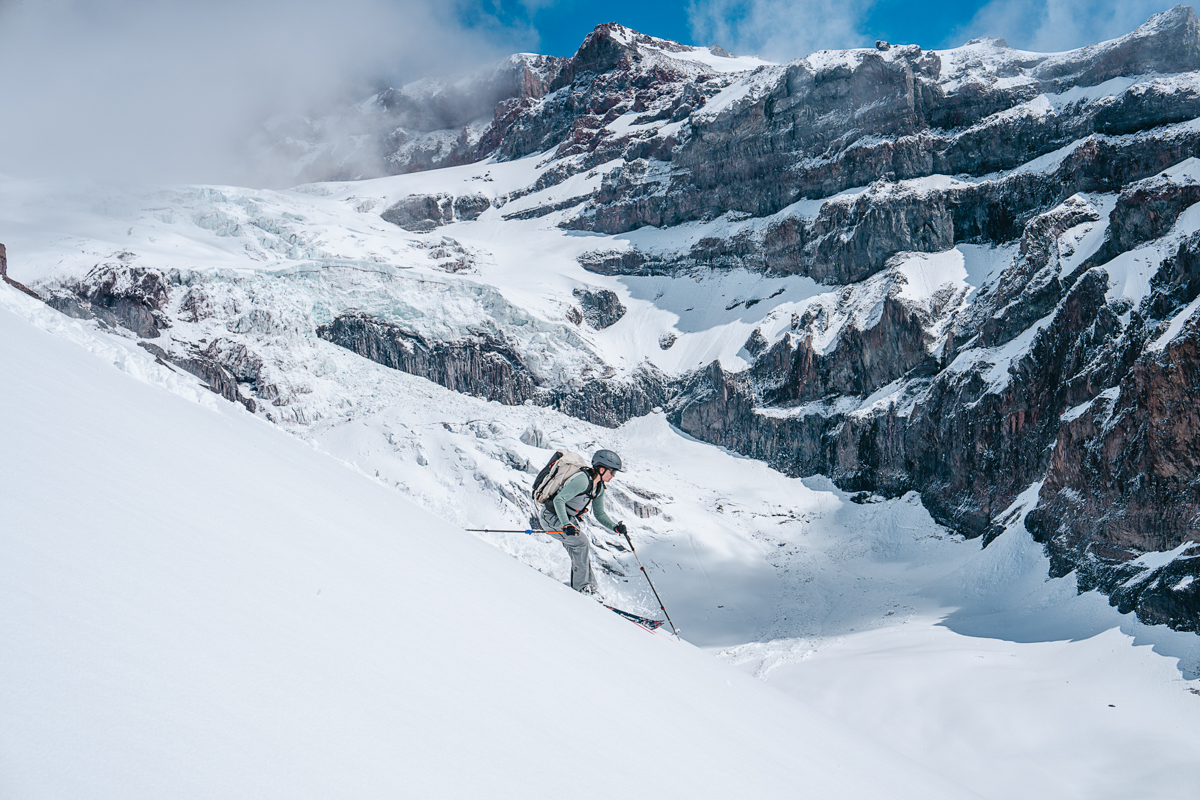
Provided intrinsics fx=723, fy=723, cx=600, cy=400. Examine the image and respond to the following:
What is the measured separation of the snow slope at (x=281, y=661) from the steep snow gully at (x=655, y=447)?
0.02 metres

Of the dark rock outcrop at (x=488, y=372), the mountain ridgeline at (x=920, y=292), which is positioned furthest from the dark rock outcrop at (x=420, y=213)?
the dark rock outcrop at (x=488, y=372)

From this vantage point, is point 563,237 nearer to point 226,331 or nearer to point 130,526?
point 226,331

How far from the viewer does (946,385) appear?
6225 centimetres

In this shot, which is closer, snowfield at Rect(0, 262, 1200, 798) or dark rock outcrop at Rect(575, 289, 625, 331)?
snowfield at Rect(0, 262, 1200, 798)

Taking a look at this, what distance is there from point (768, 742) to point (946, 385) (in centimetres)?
6516

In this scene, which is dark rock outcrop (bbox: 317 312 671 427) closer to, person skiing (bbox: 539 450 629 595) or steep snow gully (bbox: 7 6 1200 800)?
steep snow gully (bbox: 7 6 1200 800)

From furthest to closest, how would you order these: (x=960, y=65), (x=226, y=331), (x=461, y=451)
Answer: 1. (x=960, y=65)
2. (x=226, y=331)
3. (x=461, y=451)

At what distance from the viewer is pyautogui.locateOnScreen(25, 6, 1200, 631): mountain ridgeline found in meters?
38.7

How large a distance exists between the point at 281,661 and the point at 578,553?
7.17 meters

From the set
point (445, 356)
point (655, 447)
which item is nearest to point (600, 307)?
point (445, 356)

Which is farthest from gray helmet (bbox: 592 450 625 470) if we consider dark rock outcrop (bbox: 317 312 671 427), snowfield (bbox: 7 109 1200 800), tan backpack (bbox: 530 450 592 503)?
dark rock outcrop (bbox: 317 312 671 427)

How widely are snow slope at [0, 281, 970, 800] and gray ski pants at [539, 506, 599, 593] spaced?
13.2 ft

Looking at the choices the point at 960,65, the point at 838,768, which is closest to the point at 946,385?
the point at 960,65

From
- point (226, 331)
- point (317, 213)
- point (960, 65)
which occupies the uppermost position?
point (960, 65)
